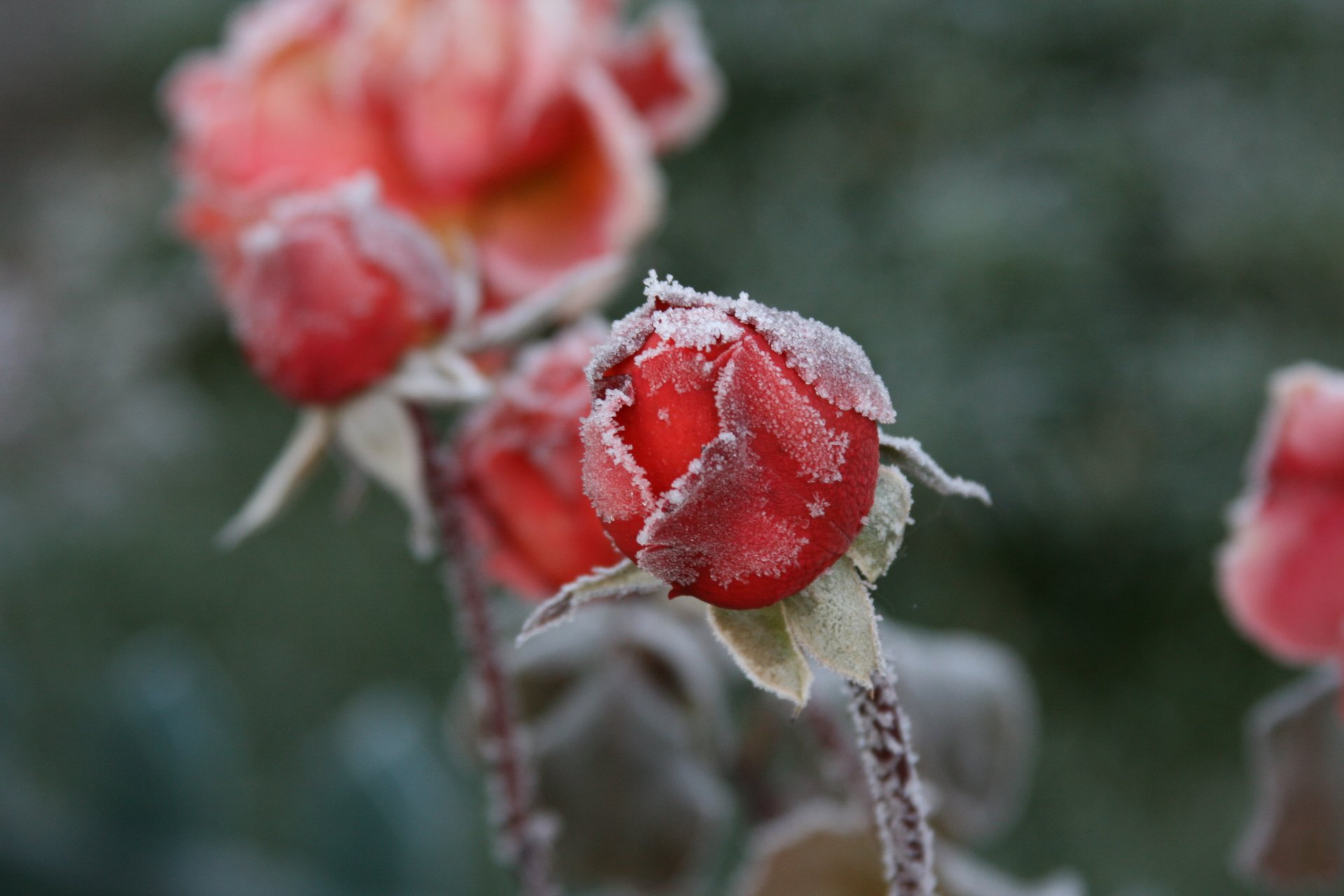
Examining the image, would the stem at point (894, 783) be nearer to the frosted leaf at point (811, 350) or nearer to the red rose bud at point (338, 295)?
the frosted leaf at point (811, 350)

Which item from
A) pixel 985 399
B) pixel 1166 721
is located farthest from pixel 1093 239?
pixel 1166 721

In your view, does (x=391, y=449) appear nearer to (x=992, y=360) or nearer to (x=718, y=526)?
(x=718, y=526)

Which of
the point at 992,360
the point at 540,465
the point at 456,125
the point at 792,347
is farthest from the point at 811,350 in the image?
the point at 992,360

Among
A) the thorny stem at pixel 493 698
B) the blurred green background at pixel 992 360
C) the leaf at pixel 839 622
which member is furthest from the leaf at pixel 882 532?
the blurred green background at pixel 992 360

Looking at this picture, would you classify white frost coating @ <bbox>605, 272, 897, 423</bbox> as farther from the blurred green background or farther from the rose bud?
the blurred green background

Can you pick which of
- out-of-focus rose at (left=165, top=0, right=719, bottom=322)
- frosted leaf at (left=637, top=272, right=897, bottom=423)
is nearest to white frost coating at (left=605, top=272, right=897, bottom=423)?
frosted leaf at (left=637, top=272, right=897, bottom=423)
